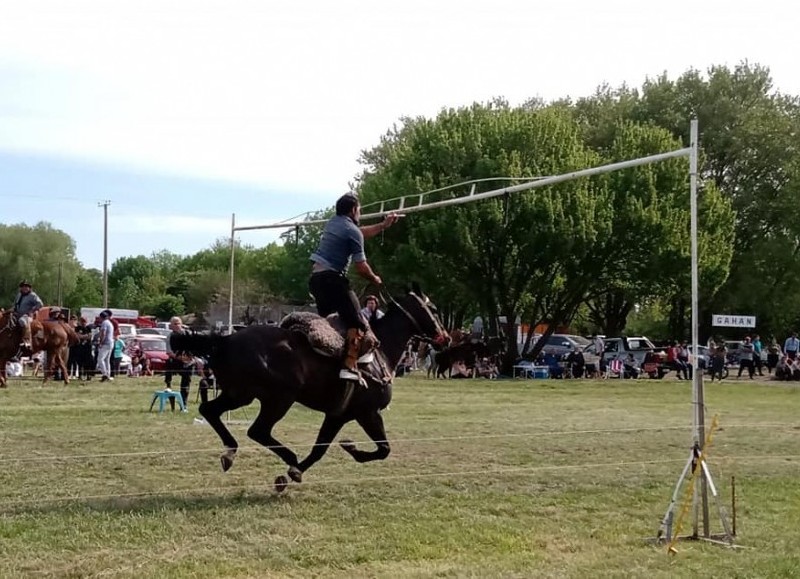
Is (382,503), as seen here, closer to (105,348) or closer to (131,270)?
(105,348)

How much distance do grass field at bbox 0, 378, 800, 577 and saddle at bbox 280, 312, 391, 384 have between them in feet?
4.31

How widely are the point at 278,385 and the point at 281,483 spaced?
1018 mm

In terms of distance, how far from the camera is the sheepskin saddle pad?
10211mm

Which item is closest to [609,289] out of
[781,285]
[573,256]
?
[573,256]

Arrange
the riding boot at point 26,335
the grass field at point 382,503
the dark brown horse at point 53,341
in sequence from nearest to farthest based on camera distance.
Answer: the grass field at point 382,503 → the riding boot at point 26,335 → the dark brown horse at point 53,341

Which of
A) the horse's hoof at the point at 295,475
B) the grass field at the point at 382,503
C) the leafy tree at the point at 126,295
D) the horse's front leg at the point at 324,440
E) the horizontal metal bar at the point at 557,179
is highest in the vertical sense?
the leafy tree at the point at 126,295

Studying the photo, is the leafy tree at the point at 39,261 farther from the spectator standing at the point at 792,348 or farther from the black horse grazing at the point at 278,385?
the black horse grazing at the point at 278,385

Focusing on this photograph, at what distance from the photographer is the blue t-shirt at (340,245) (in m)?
10.4

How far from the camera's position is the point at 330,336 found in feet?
33.7

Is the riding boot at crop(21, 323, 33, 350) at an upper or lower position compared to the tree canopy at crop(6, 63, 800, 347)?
lower

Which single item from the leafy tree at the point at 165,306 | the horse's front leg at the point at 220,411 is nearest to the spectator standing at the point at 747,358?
the horse's front leg at the point at 220,411

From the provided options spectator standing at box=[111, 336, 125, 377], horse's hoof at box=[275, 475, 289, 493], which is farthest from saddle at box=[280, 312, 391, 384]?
spectator standing at box=[111, 336, 125, 377]

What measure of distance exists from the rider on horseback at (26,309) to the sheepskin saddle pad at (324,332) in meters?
16.4

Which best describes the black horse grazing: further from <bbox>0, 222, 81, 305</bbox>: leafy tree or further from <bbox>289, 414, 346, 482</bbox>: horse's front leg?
<bbox>0, 222, 81, 305</bbox>: leafy tree
